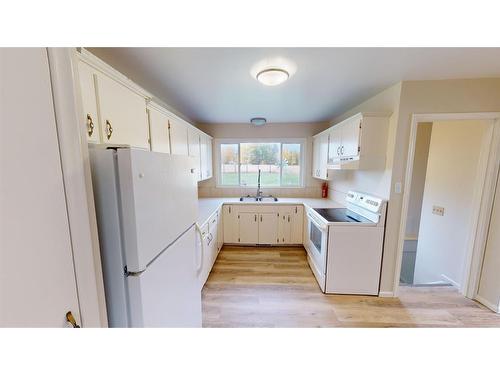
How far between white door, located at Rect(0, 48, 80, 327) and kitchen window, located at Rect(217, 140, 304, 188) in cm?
319

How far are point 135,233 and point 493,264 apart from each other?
3.18 meters

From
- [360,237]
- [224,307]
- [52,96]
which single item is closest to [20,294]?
[52,96]

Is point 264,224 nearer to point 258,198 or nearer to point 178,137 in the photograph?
point 258,198

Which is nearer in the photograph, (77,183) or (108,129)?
(77,183)

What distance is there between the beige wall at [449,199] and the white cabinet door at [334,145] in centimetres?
132

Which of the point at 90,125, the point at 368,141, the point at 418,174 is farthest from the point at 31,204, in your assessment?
the point at 418,174

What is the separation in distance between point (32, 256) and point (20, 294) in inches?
3.5

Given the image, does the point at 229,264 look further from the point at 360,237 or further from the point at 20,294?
the point at 20,294

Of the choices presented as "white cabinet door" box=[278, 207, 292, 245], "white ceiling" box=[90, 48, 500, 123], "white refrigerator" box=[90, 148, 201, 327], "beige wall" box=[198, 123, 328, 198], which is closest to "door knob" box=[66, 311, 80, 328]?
"white refrigerator" box=[90, 148, 201, 327]

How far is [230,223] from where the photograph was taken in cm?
323

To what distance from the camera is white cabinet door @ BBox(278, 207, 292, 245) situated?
3172 mm

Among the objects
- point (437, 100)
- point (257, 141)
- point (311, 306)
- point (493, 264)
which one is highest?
point (437, 100)

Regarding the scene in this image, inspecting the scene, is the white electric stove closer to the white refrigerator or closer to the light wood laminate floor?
the light wood laminate floor

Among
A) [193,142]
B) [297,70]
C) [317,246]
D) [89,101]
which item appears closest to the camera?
[89,101]
